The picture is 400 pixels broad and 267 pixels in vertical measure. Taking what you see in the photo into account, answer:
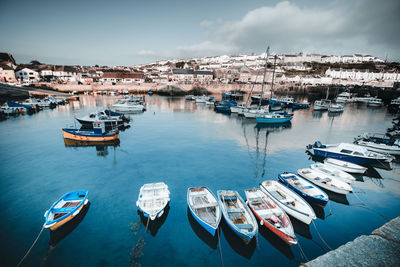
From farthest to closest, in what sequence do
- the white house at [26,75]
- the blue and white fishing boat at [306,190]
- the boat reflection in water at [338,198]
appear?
the white house at [26,75]
the boat reflection in water at [338,198]
the blue and white fishing boat at [306,190]

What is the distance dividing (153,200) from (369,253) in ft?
33.5

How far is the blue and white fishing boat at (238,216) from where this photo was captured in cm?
905

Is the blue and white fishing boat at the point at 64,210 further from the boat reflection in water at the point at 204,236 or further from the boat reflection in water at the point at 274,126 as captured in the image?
the boat reflection in water at the point at 274,126

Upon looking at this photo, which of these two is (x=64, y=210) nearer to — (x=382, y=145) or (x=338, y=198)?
(x=338, y=198)

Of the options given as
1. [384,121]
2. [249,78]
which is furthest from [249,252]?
[249,78]

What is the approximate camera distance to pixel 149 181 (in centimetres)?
1545

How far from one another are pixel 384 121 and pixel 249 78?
103 m

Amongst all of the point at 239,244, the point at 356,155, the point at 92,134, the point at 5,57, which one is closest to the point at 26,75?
the point at 5,57

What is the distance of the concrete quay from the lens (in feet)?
17.4

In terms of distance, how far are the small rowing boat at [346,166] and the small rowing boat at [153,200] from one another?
16096mm

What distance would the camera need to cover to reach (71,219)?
434 inches

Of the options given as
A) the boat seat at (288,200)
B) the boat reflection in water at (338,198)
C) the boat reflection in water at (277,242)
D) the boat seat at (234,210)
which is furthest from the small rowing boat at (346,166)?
the boat seat at (234,210)

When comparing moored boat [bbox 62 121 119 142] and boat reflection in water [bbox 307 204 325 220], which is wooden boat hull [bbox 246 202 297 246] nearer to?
boat reflection in water [bbox 307 204 325 220]

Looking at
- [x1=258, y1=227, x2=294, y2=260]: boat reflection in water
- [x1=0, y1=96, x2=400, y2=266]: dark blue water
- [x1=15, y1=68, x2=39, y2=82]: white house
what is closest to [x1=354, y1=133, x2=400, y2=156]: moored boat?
[x1=0, y1=96, x2=400, y2=266]: dark blue water
